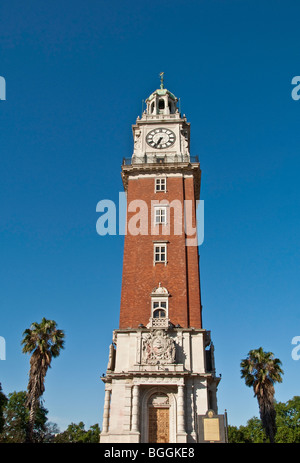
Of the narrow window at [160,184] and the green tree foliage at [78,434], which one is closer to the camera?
the narrow window at [160,184]

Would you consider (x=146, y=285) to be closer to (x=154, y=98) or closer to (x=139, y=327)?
(x=139, y=327)

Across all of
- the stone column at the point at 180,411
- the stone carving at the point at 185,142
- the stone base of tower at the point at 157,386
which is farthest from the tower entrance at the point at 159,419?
the stone carving at the point at 185,142

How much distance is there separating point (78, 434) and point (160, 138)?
155 ft

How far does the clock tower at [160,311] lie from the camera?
30016 millimetres

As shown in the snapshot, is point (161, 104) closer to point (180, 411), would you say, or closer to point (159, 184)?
point (159, 184)

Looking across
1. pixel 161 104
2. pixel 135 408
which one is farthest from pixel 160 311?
pixel 161 104

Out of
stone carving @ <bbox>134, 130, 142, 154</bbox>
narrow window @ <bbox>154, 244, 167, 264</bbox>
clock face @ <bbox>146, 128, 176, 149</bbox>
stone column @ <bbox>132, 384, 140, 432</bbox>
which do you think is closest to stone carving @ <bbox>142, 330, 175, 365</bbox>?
stone column @ <bbox>132, 384, 140, 432</bbox>

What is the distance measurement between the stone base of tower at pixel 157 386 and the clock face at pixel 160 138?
816 inches

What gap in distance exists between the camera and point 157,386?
101ft

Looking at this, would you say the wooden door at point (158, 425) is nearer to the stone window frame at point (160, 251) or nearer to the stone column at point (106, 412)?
the stone column at point (106, 412)
